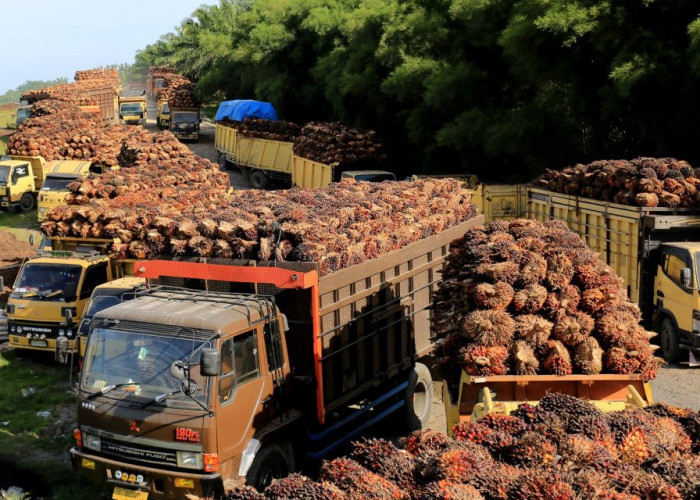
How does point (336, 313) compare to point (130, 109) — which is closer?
point (336, 313)

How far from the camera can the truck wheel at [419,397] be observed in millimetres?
11367

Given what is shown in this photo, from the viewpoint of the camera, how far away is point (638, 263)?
15.4 meters

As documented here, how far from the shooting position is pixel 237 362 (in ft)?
27.4

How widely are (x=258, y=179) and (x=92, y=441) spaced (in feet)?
93.4

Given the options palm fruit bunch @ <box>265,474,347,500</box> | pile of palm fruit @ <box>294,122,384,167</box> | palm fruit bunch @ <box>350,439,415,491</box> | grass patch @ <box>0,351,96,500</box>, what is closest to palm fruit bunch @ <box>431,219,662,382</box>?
palm fruit bunch @ <box>350,439,415,491</box>

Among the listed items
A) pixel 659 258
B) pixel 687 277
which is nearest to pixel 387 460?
pixel 687 277

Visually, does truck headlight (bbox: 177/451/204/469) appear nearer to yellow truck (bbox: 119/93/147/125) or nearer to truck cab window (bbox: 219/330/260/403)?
truck cab window (bbox: 219/330/260/403)

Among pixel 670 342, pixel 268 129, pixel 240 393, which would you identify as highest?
pixel 268 129

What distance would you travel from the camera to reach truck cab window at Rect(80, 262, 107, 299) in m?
14.9

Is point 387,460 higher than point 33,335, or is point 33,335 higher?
point 387,460

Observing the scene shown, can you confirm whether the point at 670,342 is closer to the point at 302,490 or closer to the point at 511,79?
the point at 302,490

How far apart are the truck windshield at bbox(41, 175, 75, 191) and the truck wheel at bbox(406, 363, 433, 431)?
16890 mm

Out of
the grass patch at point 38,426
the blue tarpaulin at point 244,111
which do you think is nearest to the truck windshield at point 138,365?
the grass patch at point 38,426

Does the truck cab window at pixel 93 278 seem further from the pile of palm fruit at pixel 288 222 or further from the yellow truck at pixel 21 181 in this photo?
the yellow truck at pixel 21 181
